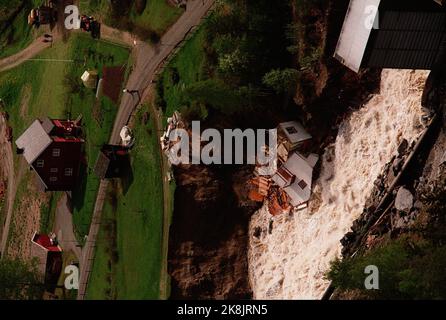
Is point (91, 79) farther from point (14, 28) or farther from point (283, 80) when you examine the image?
point (283, 80)

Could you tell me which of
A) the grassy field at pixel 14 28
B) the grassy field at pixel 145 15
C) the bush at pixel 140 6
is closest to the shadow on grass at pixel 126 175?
the grassy field at pixel 145 15

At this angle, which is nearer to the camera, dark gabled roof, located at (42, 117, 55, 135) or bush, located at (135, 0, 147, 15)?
bush, located at (135, 0, 147, 15)

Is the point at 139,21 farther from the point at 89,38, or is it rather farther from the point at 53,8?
the point at 53,8

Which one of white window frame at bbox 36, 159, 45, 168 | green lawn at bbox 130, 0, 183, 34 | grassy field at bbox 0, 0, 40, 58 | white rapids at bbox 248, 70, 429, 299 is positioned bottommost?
white rapids at bbox 248, 70, 429, 299

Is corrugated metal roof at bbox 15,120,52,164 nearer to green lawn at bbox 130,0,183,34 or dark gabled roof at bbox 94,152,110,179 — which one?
dark gabled roof at bbox 94,152,110,179

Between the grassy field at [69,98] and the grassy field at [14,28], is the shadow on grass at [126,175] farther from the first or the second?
the grassy field at [14,28]

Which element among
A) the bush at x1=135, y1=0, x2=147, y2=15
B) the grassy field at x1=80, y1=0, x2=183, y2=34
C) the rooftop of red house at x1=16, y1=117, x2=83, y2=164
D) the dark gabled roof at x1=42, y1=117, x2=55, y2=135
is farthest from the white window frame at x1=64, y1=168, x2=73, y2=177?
the bush at x1=135, y1=0, x2=147, y2=15
